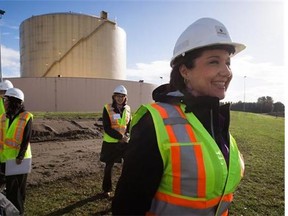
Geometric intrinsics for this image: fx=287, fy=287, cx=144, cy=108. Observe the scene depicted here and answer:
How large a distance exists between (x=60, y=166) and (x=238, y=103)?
79.8 metres

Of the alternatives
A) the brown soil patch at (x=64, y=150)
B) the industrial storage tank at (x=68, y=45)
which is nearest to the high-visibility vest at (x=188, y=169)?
the brown soil patch at (x=64, y=150)

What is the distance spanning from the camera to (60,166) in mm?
7633

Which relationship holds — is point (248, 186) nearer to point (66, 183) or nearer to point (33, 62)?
point (66, 183)

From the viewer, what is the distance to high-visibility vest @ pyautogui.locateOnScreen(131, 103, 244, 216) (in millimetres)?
1456

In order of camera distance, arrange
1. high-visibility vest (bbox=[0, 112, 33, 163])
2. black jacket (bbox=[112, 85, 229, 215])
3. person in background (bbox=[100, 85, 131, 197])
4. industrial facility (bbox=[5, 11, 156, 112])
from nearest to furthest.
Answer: black jacket (bbox=[112, 85, 229, 215]), high-visibility vest (bbox=[0, 112, 33, 163]), person in background (bbox=[100, 85, 131, 197]), industrial facility (bbox=[5, 11, 156, 112])

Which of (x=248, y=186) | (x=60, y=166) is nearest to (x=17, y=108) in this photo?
(x=60, y=166)

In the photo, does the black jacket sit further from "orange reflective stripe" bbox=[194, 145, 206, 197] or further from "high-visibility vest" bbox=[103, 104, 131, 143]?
"high-visibility vest" bbox=[103, 104, 131, 143]

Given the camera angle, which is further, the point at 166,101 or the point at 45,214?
the point at 45,214

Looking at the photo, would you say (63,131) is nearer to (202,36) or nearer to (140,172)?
(202,36)

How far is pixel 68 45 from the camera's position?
31531mm

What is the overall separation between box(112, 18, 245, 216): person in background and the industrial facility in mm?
27997

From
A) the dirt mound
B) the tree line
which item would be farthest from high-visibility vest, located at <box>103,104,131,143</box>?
the tree line

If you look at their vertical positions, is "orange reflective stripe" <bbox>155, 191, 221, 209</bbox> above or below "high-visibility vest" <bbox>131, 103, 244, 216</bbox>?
below

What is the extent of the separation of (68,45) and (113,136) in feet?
92.2
